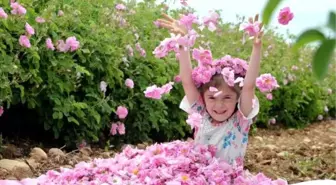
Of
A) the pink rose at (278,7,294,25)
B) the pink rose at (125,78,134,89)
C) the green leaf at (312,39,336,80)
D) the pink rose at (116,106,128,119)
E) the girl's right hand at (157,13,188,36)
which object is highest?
the pink rose at (278,7,294,25)

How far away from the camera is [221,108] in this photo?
2.94 metres

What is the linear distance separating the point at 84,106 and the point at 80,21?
685mm

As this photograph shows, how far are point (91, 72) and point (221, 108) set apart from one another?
2.03 meters

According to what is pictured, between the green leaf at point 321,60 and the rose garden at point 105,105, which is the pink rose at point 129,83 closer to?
the rose garden at point 105,105

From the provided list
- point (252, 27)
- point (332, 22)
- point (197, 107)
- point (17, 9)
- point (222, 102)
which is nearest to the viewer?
point (332, 22)

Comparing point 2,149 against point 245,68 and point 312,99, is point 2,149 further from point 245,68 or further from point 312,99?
point 312,99

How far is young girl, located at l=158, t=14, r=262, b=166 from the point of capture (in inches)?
115

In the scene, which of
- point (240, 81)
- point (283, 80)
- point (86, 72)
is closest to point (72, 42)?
point (86, 72)

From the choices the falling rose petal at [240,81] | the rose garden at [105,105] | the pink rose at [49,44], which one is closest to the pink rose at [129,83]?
the rose garden at [105,105]

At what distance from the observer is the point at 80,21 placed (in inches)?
185

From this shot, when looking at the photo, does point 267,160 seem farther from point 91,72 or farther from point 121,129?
point 91,72

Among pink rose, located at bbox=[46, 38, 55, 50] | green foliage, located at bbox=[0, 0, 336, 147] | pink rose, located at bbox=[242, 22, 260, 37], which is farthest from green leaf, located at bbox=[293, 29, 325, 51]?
pink rose, located at bbox=[46, 38, 55, 50]

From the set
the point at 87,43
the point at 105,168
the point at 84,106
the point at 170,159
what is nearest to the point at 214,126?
the point at 170,159

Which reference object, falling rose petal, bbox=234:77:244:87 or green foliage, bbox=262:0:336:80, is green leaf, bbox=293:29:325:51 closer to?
green foliage, bbox=262:0:336:80
